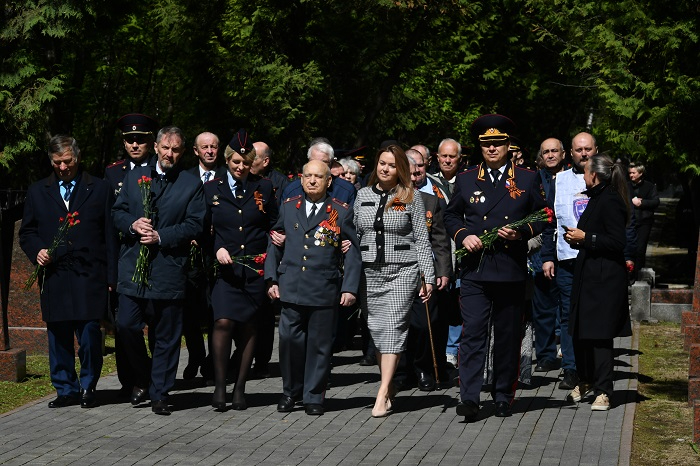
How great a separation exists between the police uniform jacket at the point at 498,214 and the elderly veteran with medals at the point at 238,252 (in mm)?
1594

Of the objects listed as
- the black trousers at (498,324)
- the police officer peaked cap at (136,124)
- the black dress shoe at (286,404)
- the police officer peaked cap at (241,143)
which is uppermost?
the police officer peaked cap at (136,124)

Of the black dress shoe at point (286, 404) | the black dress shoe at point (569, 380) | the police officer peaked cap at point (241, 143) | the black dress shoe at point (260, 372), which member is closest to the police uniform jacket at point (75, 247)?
the police officer peaked cap at point (241, 143)

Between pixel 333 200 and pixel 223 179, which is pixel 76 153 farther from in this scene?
pixel 333 200

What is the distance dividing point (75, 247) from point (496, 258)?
3.29 meters

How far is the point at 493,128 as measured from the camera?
1025cm

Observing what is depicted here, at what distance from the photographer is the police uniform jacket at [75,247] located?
10.5 metres

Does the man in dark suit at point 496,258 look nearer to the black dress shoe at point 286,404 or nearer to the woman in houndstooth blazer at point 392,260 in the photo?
the woman in houndstooth blazer at point 392,260

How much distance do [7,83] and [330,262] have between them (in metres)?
10.6

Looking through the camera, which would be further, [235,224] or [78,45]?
[78,45]

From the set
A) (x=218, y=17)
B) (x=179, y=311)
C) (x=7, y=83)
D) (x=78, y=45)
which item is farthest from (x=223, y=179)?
(x=218, y=17)

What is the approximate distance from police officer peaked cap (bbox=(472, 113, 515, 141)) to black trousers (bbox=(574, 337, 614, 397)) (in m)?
1.73

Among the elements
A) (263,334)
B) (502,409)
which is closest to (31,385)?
(263,334)

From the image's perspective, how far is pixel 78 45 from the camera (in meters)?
21.0

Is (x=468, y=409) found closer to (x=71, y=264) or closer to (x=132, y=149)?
(x=71, y=264)
